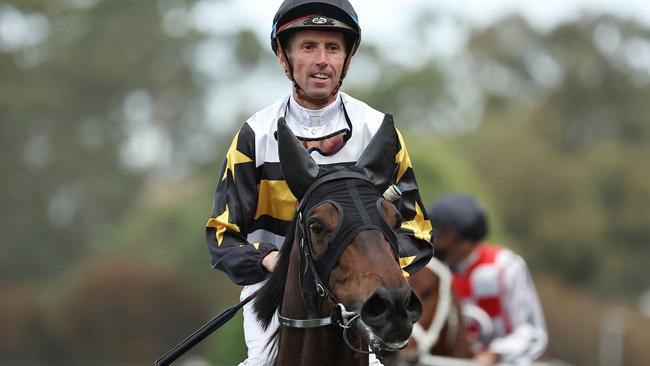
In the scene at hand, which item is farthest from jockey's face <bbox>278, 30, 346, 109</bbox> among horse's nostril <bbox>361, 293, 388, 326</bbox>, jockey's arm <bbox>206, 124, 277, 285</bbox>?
horse's nostril <bbox>361, 293, 388, 326</bbox>

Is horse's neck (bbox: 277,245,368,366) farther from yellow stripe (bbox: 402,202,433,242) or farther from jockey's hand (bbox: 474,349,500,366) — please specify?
jockey's hand (bbox: 474,349,500,366)

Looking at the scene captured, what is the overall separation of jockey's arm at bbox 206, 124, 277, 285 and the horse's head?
301 millimetres

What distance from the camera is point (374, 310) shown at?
11.2 feet

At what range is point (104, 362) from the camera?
25.7 meters

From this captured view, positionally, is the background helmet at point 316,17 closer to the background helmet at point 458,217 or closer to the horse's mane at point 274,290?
the horse's mane at point 274,290

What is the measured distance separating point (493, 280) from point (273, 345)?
447 centimetres

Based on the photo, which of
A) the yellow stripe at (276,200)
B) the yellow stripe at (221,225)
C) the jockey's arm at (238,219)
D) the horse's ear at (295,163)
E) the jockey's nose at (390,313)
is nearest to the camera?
the jockey's nose at (390,313)

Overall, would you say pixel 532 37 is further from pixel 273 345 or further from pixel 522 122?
pixel 273 345

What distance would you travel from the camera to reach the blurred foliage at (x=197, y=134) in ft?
127

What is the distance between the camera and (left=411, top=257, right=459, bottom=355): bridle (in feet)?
23.4

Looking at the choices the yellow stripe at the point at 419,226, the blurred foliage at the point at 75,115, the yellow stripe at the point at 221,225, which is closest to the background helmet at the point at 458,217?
the yellow stripe at the point at 419,226

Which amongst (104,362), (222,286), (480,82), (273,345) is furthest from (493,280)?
(480,82)

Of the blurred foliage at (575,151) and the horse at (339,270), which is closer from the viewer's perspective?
the horse at (339,270)

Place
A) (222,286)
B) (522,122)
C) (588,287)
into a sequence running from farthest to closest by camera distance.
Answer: (522,122) < (588,287) < (222,286)
